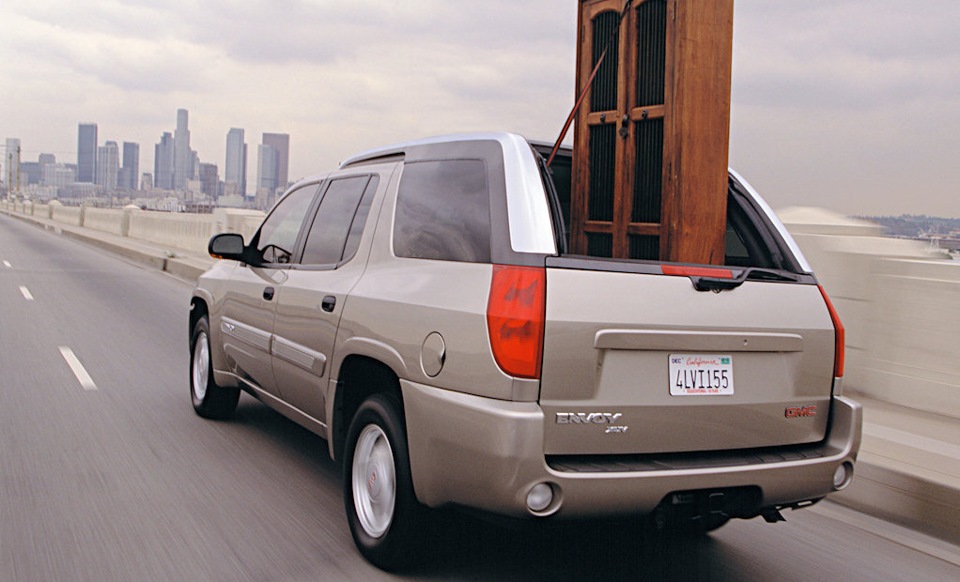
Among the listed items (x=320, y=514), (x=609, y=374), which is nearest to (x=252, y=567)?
(x=320, y=514)

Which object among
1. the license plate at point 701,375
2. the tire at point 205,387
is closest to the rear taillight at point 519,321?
the license plate at point 701,375

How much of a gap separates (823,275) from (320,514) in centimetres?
469

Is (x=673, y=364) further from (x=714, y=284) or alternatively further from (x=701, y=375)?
(x=714, y=284)

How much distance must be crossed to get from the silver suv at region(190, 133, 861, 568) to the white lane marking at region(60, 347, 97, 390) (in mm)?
4206

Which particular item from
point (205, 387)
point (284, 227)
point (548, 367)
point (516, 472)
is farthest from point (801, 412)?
point (205, 387)

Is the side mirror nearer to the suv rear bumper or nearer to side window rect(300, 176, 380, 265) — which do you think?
side window rect(300, 176, 380, 265)

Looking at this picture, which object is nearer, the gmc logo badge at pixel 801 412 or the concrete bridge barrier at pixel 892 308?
the gmc logo badge at pixel 801 412

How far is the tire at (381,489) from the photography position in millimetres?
3730

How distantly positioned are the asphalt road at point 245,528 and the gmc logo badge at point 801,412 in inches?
31.0

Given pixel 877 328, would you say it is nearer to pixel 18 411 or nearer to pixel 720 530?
pixel 720 530

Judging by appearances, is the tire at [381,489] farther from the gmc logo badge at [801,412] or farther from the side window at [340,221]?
the gmc logo badge at [801,412]

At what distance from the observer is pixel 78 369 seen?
8672 millimetres

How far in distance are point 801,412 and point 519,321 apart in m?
1.33

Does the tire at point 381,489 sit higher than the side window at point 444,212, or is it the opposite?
the side window at point 444,212
